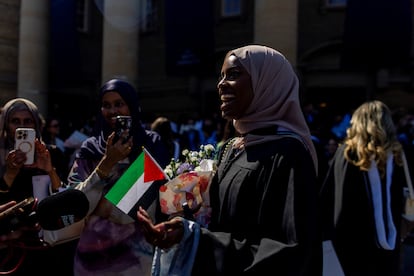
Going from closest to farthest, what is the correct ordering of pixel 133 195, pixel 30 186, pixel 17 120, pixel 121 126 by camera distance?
pixel 133 195 → pixel 121 126 → pixel 30 186 → pixel 17 120

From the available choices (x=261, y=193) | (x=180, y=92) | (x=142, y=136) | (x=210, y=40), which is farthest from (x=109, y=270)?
(x=180, y=92)

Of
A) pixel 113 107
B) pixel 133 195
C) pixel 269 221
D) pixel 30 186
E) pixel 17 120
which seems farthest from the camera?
pixel 17 120

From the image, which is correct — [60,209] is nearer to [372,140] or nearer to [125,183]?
[125,183]

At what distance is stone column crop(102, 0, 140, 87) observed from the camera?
15758mm

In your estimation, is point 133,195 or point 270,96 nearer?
point 270,96

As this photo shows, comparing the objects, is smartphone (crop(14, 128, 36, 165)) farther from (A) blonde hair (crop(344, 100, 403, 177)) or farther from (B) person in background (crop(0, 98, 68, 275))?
(A) blonde hair (crop(344, 100, 403, 177))

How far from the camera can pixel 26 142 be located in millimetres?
3334

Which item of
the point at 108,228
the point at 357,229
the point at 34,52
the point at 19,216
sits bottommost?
the point at 357,229

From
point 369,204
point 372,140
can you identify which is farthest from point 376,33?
point 369,204

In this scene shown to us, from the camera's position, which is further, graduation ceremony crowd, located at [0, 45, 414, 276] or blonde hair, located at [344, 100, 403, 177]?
blonde hair, located at [344, 100, 403, 177]

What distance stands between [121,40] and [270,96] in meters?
14.1

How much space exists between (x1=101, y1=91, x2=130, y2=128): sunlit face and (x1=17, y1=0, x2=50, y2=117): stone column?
14935 millimetres

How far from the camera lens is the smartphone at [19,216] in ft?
9.16

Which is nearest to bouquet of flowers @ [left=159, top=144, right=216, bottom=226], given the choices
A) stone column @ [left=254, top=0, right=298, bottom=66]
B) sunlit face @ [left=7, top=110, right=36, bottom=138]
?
sunlit face @ [left=7, top=110, right=36, bottom=138]
